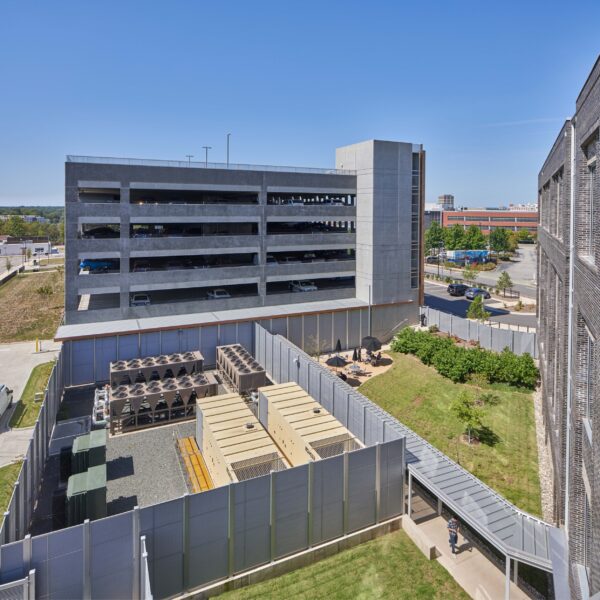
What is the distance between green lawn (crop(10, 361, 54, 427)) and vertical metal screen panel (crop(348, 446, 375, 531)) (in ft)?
68.8

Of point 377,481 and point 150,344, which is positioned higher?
point 150,344

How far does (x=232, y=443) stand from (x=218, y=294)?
74.0 feet

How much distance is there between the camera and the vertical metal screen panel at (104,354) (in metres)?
32.7

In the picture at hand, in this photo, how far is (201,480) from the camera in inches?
851

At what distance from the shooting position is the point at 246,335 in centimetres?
3688

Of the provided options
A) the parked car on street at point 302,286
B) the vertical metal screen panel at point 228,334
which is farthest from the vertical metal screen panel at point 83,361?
the parked car on street at point 302,286

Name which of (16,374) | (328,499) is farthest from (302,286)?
(328,499)

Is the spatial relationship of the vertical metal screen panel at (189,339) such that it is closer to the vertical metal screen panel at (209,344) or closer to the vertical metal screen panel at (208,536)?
the vertical metal screen panel at (209,344)

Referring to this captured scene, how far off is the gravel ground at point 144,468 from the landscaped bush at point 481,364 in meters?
18.2

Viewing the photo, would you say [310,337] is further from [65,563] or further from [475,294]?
[475,294]

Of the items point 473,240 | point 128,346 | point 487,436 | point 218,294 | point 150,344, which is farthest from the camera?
point 473,240

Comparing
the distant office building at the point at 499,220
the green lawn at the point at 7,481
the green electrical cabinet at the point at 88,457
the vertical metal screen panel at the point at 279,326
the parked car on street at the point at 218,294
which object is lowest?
the green lawn at the point at 7,481

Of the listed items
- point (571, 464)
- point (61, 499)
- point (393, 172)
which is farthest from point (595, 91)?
point (393, 172)

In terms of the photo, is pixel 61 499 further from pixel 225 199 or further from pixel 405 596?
pixel 225 199
